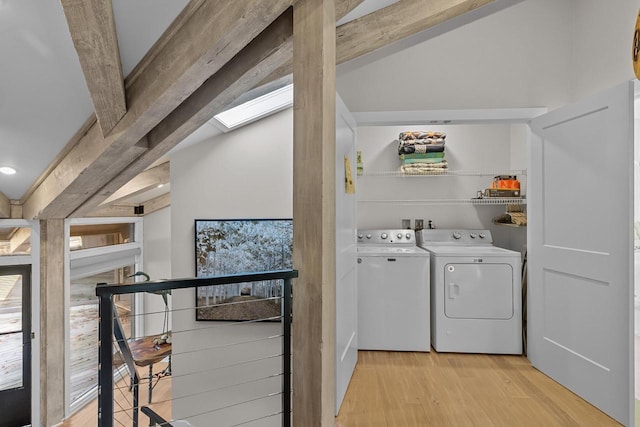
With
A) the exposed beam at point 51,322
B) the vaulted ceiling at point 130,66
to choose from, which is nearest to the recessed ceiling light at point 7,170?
the vaulted ceiling at point 130,66

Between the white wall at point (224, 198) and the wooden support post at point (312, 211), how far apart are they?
1.60 m

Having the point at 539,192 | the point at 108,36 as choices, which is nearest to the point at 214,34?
the point at 108,36

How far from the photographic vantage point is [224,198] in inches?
128

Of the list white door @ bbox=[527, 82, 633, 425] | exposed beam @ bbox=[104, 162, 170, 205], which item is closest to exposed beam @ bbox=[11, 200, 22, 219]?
exposed beam @ bbox=[104, 162, 170, 205]

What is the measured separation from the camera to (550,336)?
8.98 ft

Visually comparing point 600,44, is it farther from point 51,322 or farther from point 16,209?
point 51,322

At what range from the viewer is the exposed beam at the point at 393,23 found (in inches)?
86.1

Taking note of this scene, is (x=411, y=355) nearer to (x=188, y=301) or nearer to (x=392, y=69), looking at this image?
(x=188, y=301)

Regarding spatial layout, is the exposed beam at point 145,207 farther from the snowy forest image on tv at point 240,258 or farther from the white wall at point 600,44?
the white wall at point 600,44

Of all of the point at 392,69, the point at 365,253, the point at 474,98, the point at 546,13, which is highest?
the point at 546,13

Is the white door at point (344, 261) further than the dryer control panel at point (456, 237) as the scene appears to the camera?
No

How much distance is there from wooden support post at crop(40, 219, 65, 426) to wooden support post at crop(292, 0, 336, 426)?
2894mm

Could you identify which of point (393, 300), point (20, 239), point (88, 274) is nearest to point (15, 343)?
point (20, 239)

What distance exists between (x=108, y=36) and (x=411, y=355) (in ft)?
9.92
